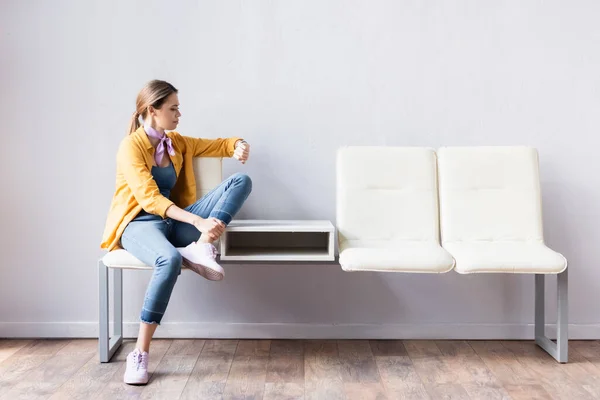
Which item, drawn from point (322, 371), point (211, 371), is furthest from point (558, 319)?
point (211, 371)

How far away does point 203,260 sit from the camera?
2.35m

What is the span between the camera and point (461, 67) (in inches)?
114

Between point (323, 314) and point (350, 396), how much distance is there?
817mm

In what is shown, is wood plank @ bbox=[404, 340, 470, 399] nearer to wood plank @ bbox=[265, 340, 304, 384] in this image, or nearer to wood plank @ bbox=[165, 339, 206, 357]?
wood plank @ bbox=[265, 340, 304, 384]

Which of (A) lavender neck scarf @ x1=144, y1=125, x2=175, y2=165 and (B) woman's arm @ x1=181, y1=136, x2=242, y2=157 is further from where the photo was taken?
(B) woman's arm @ x1=181, y1=136, x2=242, y2=157

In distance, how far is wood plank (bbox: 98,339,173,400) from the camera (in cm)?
217

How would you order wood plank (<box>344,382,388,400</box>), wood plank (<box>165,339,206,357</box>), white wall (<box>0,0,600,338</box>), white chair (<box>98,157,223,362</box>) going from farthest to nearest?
white wall (<box>0,0,600,338</box>) < wood plank (<box>165,339,206,357</box>) < white chair (<box>98,157,223,362</box>) < wood plank (<box>344,382,388,400</box>)

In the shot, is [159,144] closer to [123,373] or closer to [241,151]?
[241,151]

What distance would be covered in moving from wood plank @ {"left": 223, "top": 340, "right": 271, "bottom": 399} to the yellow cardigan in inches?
27.1

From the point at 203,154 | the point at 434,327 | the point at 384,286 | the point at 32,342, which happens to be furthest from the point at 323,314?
the point at 32,342

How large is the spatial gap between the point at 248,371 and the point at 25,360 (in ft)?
3.16

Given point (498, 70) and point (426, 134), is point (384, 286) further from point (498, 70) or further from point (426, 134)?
point (498, 70)

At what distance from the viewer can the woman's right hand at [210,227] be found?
7.84 ft

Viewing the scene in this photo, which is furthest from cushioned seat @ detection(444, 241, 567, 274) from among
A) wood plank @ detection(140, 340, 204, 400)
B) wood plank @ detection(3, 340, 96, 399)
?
wood plank @ detection(3, 340, 96, 399)
